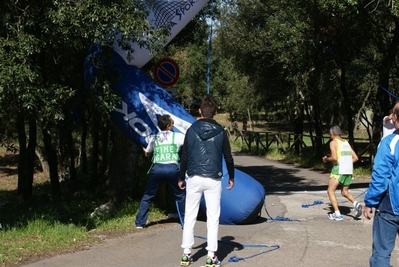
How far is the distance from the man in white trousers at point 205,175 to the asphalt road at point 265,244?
0.39 metres

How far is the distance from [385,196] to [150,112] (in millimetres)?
4627

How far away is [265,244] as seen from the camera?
24.6ft

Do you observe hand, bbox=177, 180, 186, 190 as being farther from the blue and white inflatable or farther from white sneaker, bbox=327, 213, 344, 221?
white sneaker, bbox=327, 213, 344, 221

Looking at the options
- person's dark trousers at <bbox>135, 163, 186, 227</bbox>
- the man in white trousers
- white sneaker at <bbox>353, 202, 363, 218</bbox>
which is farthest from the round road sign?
the man in white trousers

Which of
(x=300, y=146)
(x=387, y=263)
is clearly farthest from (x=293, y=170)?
(x=387, y=263)

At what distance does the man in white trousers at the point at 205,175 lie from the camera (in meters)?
6.32

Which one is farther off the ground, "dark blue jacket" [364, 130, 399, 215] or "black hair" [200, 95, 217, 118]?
"black hair" [200, 95, 217, 118]

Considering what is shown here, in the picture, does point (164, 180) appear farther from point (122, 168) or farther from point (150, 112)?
point (122, 168)

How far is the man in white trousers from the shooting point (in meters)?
6.32

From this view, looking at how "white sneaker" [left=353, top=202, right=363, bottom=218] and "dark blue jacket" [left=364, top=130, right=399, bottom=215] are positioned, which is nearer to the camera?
"dark blue jacket" [left=364, top=130, right=399, bottom=215]

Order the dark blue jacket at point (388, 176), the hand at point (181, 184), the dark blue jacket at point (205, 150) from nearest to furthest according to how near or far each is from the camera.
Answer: the dark blue jacket at point (388, 176) → the dark blue jacket at point (205, 150) → the hand at point (181, 184)

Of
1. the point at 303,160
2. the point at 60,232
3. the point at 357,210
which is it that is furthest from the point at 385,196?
the point at 303,160

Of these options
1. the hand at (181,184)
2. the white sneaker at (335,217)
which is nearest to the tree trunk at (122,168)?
the white sneaker at (335,217)

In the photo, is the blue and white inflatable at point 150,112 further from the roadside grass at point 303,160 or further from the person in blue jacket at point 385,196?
the roadside grass at point 303,160
